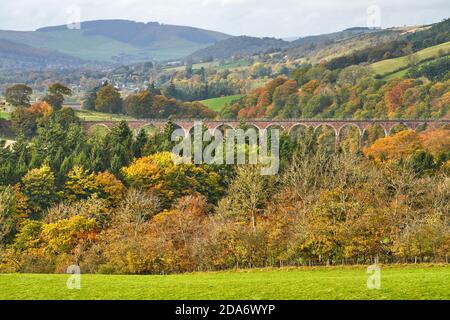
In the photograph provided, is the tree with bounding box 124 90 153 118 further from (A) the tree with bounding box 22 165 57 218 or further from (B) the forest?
(A) the tree with bounding box 22 165 57 218

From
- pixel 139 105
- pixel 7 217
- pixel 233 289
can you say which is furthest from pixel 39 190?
Answer: pixel 139 105

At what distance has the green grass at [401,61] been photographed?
6344 inches

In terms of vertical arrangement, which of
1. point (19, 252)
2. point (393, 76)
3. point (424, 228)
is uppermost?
point (393, 76)

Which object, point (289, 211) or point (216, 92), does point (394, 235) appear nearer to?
point (289, 211)

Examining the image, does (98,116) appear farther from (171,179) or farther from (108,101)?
(171,179)

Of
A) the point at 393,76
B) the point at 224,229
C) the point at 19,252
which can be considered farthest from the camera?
the point at 393,76

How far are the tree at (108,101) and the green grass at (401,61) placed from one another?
219 ft

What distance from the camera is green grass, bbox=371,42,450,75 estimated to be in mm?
161125

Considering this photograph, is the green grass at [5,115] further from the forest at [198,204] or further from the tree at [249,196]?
the tree at [249,196]

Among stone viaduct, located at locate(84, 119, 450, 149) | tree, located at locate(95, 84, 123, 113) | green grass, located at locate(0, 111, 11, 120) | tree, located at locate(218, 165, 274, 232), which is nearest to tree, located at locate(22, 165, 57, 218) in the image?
tree, located at locate(218, 165, 274, 232)
